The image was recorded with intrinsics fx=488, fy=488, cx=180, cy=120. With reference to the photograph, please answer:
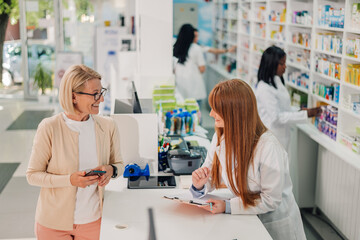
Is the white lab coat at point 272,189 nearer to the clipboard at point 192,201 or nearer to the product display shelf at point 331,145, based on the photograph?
the clipboard at point 192,201

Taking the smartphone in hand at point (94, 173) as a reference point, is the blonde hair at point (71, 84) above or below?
above

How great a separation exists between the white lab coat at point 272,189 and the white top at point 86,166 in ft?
2.32

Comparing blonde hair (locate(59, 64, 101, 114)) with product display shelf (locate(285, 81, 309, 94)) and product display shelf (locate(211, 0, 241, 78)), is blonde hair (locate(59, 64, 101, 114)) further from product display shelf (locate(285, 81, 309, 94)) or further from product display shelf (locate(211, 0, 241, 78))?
product display shelf (locate(211, 0, 241, 78))

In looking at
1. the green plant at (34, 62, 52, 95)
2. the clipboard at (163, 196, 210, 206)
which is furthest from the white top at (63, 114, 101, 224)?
the green plant at (34, 62, 52, 95)

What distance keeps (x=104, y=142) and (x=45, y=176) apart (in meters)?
0.38

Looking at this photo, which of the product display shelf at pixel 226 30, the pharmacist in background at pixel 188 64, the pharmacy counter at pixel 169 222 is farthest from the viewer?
the product display shelf at pixel 226 30

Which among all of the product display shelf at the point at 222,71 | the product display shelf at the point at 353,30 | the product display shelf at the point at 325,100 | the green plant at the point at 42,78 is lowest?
the green plant at the point at 42,78

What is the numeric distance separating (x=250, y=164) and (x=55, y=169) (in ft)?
3.39

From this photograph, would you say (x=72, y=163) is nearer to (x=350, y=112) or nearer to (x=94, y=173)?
(x=94, y=173)

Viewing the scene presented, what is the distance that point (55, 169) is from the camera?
2604 mm

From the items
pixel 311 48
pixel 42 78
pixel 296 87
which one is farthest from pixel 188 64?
pixel 42 78

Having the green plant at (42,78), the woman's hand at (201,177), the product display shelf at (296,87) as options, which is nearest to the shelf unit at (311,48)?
the product display shelf at (296,87)

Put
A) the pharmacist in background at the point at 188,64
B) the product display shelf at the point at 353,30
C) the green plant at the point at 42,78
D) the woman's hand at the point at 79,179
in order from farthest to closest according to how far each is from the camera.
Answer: the green plant at the point at 42,78 → the pharmacist in background at the point at 188,64 → the product display shelf at the point at 353,30 → the woman's hand at the point at 79,179

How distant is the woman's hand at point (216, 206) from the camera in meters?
2.60
